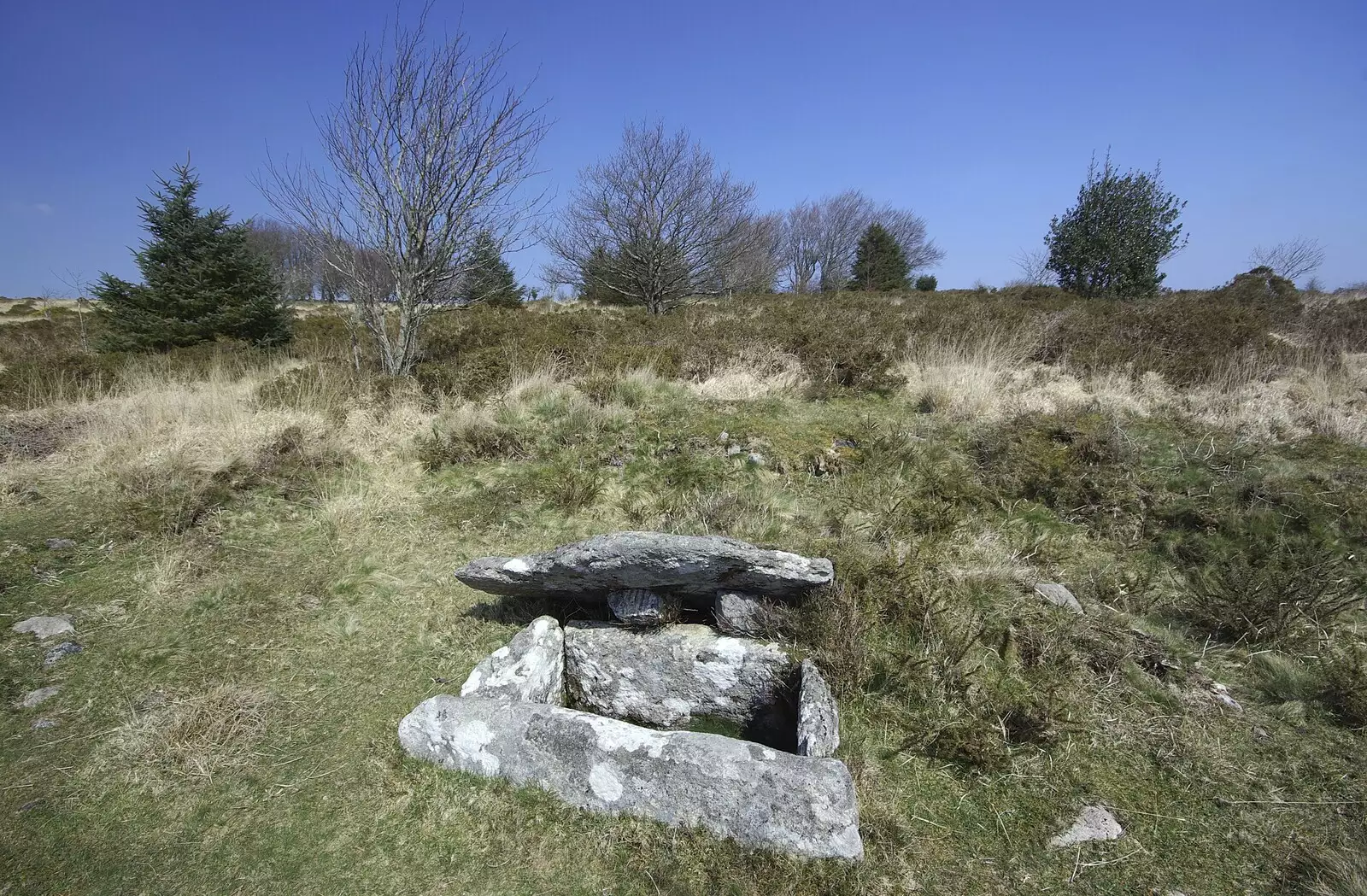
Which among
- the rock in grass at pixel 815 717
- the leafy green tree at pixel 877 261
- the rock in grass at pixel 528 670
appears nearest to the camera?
the rock in grass at pixel 815 717

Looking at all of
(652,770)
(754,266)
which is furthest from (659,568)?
(754,266)

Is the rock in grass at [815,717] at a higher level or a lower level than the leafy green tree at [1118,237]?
lower

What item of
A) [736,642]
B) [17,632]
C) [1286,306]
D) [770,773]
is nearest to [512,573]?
[736,642]

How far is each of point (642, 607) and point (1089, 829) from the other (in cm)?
235

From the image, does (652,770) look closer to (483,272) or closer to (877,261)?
(483,272)

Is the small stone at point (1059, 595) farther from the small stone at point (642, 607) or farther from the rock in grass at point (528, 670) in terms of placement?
the rock in grass at point (528, 670)

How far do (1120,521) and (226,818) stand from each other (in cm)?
624

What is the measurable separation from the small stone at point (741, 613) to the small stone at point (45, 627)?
4330mm

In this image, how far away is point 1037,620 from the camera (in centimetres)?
353

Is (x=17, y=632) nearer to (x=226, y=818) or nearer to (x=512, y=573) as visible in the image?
(x=226, y=818)

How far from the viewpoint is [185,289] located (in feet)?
36.1

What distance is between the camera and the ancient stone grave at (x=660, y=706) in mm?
2354

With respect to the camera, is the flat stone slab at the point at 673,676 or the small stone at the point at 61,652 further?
the small stone at the point at 61,652

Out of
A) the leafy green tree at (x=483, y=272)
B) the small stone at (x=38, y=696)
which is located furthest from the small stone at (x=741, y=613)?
the leafy green tree at (x=483, y=272)
